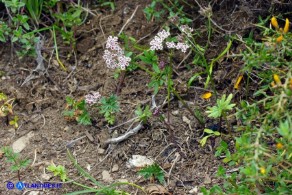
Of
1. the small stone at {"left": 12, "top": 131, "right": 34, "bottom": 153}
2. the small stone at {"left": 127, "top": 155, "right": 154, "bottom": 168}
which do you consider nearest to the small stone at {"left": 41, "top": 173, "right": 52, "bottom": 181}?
the small stone at {"left": 12, "top": 131, "right": 34, "bottom": 153}

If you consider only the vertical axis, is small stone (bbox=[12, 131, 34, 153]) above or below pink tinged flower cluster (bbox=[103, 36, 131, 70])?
below

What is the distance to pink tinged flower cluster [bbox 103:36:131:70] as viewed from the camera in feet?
9.37

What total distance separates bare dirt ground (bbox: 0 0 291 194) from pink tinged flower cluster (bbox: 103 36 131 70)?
34 centimetres

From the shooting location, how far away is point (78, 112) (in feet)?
10.2

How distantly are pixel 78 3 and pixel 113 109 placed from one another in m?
0.90

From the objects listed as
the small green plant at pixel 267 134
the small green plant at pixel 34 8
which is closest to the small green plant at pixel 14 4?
the small green plant at pixel 34 8

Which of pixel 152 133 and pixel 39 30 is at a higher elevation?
pixel 39 30

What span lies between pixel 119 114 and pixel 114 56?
1.24 feet

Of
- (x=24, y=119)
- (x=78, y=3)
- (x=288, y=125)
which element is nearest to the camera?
(x=288, y=125)

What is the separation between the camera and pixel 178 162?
9.43ft

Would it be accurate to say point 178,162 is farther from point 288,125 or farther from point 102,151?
point 288,125

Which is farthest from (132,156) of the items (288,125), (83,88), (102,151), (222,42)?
(288,125)

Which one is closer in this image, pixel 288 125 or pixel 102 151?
pixel 288 125

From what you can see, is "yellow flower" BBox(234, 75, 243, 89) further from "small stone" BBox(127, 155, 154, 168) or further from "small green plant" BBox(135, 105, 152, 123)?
"small stone" BBox(127, 155, 154, 168)
